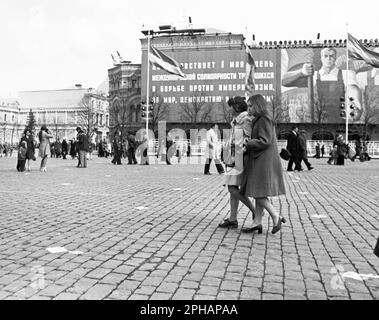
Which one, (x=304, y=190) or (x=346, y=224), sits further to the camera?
(x=304, y=190)

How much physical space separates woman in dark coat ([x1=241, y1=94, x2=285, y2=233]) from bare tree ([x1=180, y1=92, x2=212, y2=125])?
58.2 m

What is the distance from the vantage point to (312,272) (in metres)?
4.13

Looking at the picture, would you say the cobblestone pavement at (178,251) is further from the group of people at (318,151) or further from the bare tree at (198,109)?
the bare tree at (198,109)

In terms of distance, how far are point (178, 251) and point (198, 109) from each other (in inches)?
2345

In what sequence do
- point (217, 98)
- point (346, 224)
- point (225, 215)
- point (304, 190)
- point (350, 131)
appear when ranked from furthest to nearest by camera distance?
point (217, 98), point (350, 131), point (304, 190), point (225, 215), point (346, 224)

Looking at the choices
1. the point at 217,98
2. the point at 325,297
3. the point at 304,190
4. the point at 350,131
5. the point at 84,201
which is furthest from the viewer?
the point at 217,98

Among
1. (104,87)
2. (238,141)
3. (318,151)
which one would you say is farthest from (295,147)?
(104,87)

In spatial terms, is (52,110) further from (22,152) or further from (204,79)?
(22,152)

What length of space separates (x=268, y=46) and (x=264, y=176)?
2523 inches

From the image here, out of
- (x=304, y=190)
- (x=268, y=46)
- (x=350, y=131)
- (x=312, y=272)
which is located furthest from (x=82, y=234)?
(x=268, y=46)

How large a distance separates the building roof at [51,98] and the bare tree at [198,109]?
77545 millimetres

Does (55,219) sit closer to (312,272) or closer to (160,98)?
(312,272)

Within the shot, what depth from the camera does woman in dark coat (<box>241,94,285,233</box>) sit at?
5605 mm

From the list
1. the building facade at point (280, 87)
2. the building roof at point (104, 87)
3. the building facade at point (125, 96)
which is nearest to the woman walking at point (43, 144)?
the building facade at point (280, 87)
